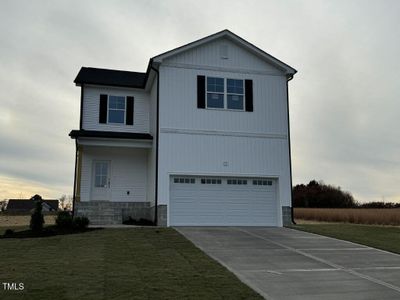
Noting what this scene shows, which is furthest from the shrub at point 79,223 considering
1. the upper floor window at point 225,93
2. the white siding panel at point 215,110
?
the upper floor window at point 225,93

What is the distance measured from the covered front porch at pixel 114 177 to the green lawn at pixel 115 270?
19.8 ft

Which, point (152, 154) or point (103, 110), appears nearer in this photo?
point (152, 154)

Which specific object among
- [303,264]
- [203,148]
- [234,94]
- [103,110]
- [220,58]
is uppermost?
[220,58]

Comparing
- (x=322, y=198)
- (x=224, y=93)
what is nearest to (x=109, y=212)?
(x=224, y=93)

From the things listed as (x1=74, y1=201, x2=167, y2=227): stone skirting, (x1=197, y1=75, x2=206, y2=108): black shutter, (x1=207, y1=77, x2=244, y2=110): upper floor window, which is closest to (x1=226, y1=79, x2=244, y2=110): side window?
(x1=207, y1=77, x2=244, y2=110): upper floor window

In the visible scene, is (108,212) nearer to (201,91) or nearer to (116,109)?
(116,109)

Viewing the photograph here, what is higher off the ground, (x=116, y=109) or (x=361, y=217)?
(x=116, y=109)

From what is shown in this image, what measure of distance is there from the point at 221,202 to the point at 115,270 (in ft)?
33.1

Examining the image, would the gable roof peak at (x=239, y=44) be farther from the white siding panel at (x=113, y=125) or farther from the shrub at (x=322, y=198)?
the shrub at (x=322, y=198)

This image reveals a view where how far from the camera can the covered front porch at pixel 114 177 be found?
62.4 ft

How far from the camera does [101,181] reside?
20.5m

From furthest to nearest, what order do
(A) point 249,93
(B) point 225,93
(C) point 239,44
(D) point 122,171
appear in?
1. (D) point 122,171
2. (C) point 239,44
3. (A) point 249,93
4. (B) point 225,93

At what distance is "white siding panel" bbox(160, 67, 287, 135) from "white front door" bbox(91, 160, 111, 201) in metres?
4.13

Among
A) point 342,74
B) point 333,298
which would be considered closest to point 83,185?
point 342,74
